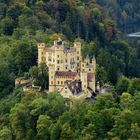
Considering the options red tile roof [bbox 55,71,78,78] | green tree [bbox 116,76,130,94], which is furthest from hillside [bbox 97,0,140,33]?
red tile roof [bbox 55,71,78,78]

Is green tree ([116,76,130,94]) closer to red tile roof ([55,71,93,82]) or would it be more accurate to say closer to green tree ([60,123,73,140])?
red tile roof ([55,71,93,82])

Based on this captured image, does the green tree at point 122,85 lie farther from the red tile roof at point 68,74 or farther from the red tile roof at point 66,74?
the red tile roof at point 66,74

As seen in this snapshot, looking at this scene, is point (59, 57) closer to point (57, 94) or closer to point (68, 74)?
point (68, 74)

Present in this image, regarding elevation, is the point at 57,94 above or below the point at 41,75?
below

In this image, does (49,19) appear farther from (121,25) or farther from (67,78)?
(121,25)

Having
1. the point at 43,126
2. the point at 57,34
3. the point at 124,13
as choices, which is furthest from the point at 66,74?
the point at 124,13

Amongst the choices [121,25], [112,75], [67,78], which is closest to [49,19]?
[112,75]
